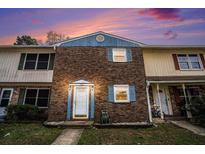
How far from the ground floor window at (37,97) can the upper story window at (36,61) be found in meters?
1.88

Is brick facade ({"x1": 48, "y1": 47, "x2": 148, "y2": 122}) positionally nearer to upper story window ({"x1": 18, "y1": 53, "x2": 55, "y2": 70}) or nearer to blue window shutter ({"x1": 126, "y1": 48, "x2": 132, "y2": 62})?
blue window shutter ({"x1": 126, "y1": 48, "x2": 132, "y2": 62})

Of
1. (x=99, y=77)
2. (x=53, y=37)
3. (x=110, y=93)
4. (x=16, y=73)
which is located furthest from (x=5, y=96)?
(x=53, y=37)

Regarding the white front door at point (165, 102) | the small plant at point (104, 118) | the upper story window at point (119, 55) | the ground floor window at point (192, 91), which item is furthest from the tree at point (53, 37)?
the ground floor window at point (192, 91)

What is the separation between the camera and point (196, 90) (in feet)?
37.0

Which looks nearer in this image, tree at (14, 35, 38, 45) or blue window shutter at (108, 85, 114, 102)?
blue window shutter at (108, 85, 114, 102)

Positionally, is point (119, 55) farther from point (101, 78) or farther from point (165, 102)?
point (165, 102)

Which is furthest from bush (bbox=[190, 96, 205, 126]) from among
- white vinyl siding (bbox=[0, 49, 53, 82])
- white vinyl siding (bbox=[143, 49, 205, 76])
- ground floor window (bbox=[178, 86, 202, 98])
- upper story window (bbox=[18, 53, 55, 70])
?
upper story window (bbox=[18, 53, 55, 70])

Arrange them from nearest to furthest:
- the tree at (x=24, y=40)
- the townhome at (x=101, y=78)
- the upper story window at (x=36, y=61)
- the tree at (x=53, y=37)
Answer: the townhome at (x=101, y=78) < the upper story window at (x=36, y=61) < the tree at (x=24, y=40) < the tree at (x=53, y=37)

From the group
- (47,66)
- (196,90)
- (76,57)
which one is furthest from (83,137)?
(196,90)

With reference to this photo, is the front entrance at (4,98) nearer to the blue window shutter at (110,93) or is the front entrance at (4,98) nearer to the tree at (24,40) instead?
the blue window shutter at (110,93)

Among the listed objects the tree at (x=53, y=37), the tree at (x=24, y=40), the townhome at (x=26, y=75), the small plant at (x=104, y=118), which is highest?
the tree at (x=53, y=37)

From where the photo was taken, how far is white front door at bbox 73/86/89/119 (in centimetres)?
898

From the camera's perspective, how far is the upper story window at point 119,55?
10.2 meters

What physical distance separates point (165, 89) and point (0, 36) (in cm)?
1690
